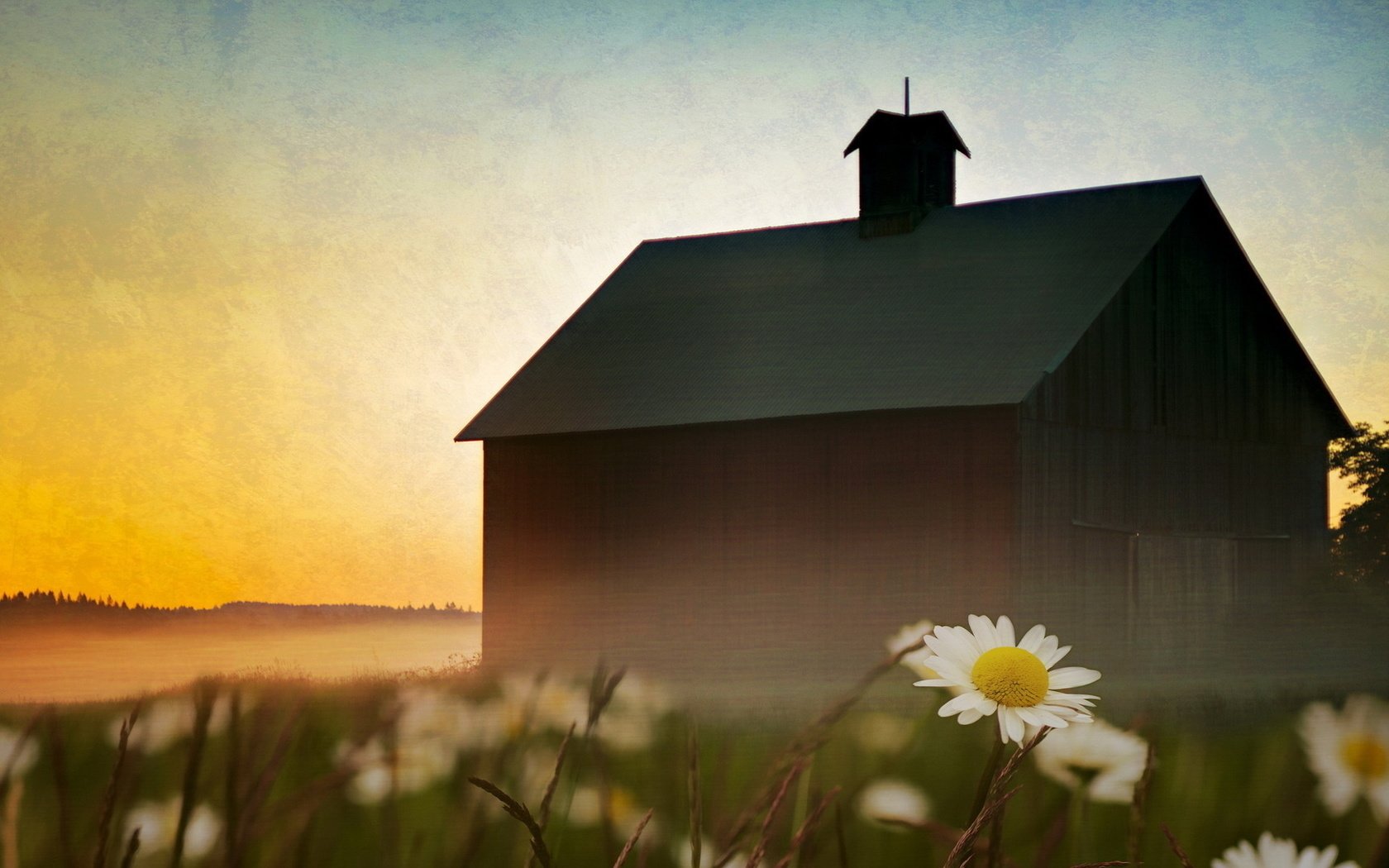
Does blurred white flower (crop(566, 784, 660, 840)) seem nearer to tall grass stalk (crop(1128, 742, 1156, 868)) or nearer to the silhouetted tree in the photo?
tall grass stalk (crop(1128, 742, 1156, 868))

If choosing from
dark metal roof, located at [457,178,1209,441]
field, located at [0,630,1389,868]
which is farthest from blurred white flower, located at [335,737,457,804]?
dark metal roof, located at [457,178,1209,441]

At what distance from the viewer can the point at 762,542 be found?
15.9m

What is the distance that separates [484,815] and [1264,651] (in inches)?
635

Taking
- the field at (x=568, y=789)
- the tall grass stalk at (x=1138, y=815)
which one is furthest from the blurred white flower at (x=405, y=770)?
the tall grass stalk at (x=1138, y=815)

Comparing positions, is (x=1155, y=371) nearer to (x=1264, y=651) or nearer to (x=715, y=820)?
(x=1264, y=651)

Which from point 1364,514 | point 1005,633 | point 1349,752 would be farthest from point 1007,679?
point 1364,514

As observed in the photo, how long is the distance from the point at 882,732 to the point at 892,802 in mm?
339

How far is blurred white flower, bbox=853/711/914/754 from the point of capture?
194cm

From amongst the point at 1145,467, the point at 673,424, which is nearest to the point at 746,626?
the point at 673,424

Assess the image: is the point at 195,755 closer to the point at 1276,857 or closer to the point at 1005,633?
the point at 1005,633

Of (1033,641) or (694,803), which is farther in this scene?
(1033,641)

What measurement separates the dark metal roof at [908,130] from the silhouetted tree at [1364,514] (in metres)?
6.96

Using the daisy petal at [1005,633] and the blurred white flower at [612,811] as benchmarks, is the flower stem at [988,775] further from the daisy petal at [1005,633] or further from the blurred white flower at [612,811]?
the blurred white flower at [612,811]

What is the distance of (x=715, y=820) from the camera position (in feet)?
5.34
